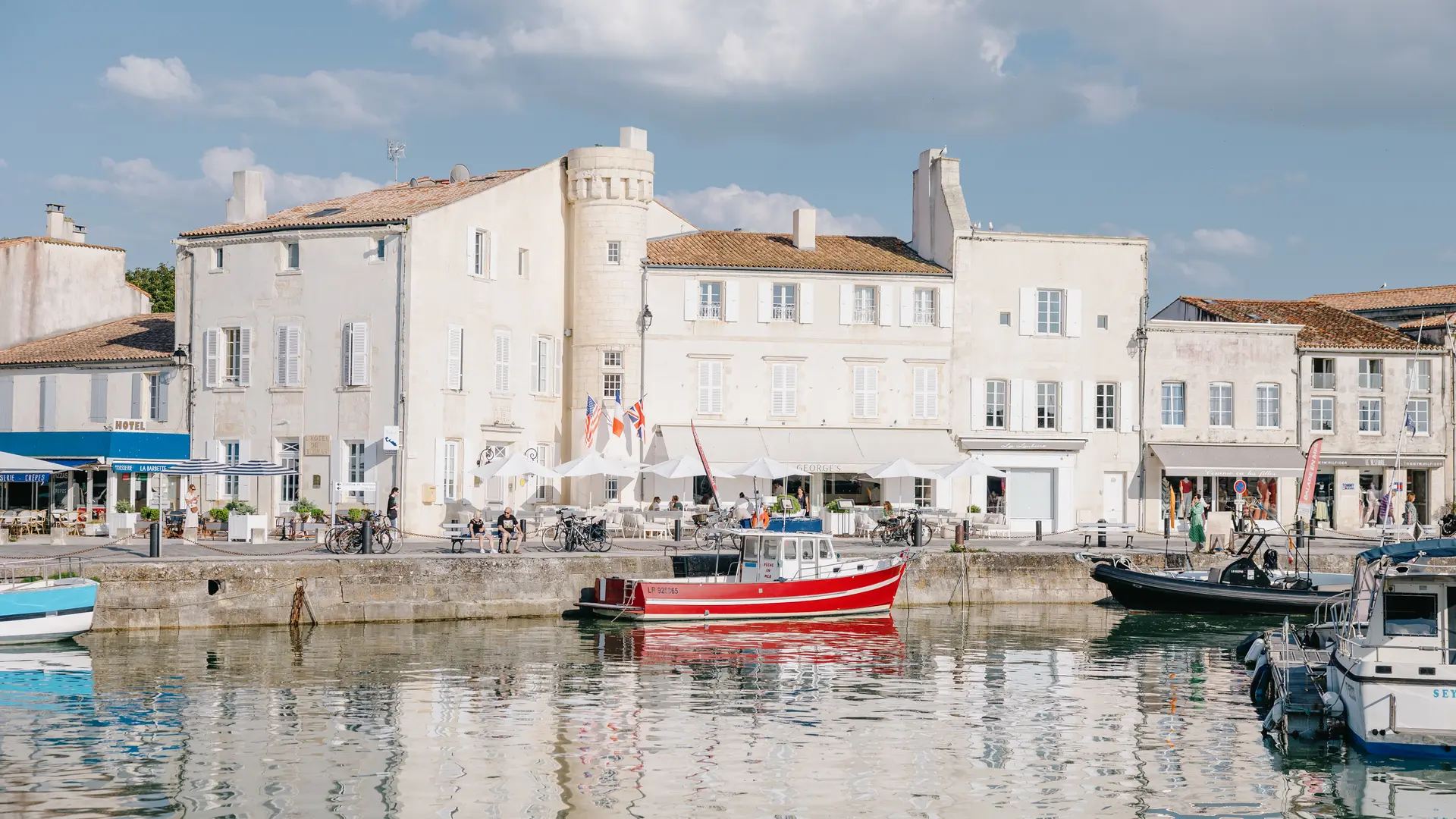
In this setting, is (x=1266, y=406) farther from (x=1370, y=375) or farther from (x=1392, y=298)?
(x=1392, y=298)

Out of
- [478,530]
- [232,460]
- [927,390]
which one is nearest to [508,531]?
[478,530]

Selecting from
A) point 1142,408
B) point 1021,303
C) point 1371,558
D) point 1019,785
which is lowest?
point 1019,785

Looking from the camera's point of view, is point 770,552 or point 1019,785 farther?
point 770,552

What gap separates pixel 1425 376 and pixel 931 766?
123ft

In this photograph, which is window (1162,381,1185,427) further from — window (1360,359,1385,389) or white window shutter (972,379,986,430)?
window (1360,359,1385,389)

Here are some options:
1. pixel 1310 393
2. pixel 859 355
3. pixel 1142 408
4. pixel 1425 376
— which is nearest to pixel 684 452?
pixel 859 355

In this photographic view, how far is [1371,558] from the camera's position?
71.3 ft

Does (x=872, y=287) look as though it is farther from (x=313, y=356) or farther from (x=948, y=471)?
(x=313, y=356)

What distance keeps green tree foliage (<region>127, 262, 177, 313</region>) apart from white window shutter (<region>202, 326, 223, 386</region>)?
26482 mm

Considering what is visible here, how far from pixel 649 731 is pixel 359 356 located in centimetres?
2277

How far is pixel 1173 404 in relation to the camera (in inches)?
1929

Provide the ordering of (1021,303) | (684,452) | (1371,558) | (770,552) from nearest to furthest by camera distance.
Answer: (1371,558), (770,552), (684,452), (1021,303)

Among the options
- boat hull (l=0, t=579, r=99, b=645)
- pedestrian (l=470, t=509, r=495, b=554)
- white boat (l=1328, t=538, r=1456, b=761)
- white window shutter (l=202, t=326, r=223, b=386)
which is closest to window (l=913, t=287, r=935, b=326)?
pedestrian (l=470, t=509, r=495, b=554)

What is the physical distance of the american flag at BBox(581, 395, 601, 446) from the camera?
142 ft
